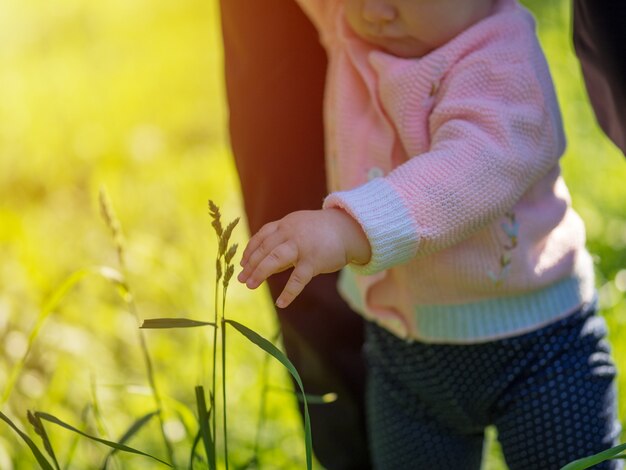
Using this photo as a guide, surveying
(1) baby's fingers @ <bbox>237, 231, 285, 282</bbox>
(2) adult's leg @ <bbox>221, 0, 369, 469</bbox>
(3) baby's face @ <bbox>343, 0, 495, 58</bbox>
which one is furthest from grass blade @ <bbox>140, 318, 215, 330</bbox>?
(2) adult's leg @ <bbox>221, 0, 369, 469</bbox>

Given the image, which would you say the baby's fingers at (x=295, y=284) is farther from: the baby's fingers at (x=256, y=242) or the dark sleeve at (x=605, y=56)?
the dark sleeve at (x=605, y=56)

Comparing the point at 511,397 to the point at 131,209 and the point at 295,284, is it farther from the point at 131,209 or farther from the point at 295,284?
the point at 131,209

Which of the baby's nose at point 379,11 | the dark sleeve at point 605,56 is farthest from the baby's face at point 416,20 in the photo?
the dark sleeve at point 605,56

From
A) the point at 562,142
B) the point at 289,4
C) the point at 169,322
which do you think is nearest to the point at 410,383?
the point at 562,142

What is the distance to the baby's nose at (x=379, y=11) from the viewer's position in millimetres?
1430

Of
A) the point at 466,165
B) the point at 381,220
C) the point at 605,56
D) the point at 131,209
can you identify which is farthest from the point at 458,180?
the point at 131,209

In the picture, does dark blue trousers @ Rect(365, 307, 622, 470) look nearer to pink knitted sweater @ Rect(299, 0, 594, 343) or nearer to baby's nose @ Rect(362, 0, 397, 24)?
pink knitted sweater @ Rect(299, 0, 594, 343)

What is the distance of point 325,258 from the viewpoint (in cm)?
121

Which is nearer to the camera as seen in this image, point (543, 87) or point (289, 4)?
point (543, 87)

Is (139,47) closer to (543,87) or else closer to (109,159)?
(109,159)

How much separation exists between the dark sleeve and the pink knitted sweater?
0.09 meters

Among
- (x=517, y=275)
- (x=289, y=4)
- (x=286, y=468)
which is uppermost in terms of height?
(x=289, y=4)

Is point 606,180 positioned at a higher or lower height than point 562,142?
lower

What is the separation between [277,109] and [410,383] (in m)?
0.54
